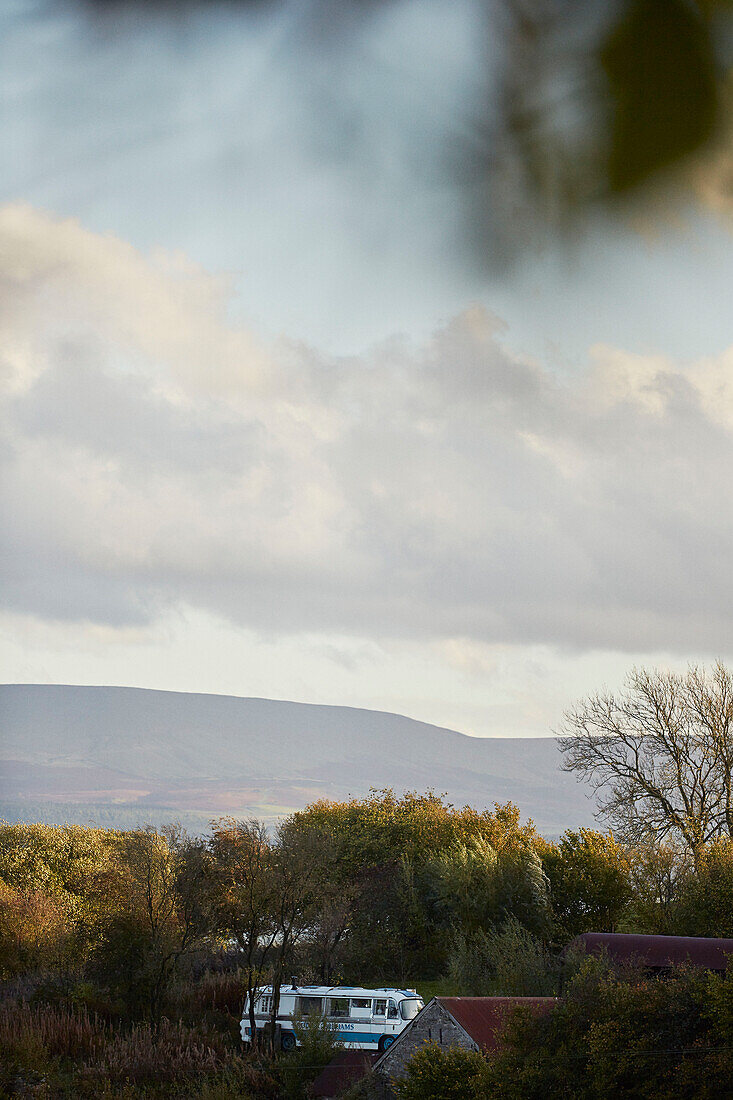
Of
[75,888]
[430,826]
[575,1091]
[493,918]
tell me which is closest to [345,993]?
[493,918]

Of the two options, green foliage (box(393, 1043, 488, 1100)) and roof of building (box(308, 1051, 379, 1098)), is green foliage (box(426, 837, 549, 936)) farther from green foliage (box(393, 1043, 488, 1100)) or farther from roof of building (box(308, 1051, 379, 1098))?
green foliage (box(393, 1043, 488, 1100))

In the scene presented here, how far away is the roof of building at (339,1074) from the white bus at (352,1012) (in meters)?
1.92

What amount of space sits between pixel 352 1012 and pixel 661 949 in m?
9.86

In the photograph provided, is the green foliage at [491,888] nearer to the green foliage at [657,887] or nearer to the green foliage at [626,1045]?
the green foliage at [657,887]

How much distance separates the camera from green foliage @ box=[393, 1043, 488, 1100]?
17.4 meters

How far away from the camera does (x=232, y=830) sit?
35.6 metres

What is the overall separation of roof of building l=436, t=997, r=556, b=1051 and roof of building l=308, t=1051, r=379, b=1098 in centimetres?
277

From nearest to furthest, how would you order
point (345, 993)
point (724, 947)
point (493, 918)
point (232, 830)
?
point (724, 947) → point (345, 993) → point (232, 830) → point (493, 918)

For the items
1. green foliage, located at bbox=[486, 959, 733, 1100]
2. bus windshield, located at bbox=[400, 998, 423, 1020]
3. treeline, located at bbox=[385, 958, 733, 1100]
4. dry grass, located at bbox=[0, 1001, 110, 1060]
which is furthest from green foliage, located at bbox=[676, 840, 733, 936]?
dry grass, located at bbox=[0, 1001, 110, 1060]

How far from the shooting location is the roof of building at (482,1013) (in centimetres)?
2008

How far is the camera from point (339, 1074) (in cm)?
2358

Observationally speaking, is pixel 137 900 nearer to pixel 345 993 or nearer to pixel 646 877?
pixel 345 993

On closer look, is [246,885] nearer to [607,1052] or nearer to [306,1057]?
[306,1057]

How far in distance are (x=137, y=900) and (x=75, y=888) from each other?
16.8 m
